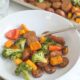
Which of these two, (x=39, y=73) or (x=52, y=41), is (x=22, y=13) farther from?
(x=39, y=73)

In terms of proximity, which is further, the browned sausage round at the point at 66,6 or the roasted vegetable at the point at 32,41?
the browned sausage round at the point at 66,6

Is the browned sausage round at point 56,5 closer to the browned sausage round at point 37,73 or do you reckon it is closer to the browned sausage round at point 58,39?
the browned sausage round at point 58,39

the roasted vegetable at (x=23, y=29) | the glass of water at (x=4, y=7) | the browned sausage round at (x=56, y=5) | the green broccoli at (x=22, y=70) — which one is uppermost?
the browned sausage round at (x=56, y=5)

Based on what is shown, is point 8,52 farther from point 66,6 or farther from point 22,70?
point 66,6

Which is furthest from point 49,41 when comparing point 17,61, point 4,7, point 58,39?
point 4,7

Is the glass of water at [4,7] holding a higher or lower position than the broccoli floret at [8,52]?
higher

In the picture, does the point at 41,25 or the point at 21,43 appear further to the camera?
the point at 41,25

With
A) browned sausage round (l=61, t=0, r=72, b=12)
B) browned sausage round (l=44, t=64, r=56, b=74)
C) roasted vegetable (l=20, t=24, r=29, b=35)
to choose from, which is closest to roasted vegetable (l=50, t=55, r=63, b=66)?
browned sausage round (l=44, t=64, r=56, b=74)

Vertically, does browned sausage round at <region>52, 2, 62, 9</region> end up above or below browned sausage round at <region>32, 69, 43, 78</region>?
above

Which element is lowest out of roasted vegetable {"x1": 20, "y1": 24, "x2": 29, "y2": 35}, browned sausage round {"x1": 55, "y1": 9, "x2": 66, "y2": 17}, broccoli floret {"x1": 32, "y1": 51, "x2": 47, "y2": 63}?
broccoli floret {"x1": 32, "y1": 51, "x2": 47, "y2": 63}

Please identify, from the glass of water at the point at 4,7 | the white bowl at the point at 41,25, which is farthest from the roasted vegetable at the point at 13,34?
the glass of water at the point at 4,7

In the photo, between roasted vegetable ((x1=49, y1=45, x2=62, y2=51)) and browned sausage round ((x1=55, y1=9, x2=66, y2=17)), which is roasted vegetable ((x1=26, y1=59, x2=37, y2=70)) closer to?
roasted vegetable ((x1=49, y1=45, x2=62, y2=51))
